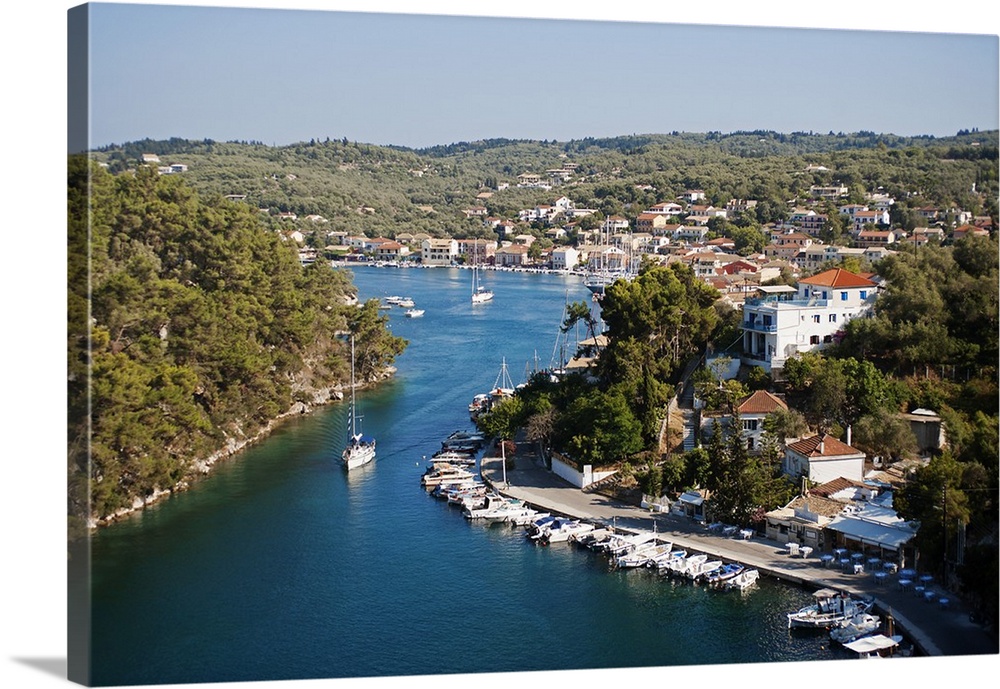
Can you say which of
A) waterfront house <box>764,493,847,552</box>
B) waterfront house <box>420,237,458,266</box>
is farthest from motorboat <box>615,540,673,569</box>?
waterfront house <box>420,237,458,266</box>

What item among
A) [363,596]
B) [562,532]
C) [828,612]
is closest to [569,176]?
[562,532]

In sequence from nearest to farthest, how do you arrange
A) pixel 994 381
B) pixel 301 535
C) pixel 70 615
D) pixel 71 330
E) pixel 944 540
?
pixel 70 615
pixel 71 330
pixel 944 540
pixel 994 381
pixel 301 535

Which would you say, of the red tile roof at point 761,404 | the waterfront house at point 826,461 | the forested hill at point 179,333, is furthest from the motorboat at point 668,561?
the forested hill at point 179,333

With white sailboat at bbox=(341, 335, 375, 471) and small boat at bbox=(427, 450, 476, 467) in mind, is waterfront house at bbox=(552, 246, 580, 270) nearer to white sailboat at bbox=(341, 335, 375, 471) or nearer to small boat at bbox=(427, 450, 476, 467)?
white sailboat at bbox=(341, 335, 375, 471)

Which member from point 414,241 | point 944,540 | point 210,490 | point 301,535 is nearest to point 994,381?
point 944,540

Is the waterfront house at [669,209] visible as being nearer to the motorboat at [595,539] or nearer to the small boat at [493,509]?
the small boat at [493,509]

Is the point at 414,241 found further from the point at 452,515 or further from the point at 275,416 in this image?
the point at 452,515
